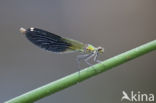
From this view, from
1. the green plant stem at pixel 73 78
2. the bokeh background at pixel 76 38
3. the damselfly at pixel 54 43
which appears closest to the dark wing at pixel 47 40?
the damselfly at pixel 54 43

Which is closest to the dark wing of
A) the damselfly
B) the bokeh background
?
the damselfly

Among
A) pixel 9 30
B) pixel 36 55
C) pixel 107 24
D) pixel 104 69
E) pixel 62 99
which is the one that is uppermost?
pixel 107 24

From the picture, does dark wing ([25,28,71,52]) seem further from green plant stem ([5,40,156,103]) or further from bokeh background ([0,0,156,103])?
bokeh background ([0,0,156,103])

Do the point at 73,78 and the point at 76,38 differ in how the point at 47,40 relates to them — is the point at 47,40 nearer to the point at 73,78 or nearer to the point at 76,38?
the point at 73,78

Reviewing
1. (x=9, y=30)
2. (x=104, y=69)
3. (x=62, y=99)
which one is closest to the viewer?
(x=104, y=69)

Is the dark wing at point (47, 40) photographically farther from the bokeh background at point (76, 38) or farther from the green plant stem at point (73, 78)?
the bokeh background at point (76, 38)

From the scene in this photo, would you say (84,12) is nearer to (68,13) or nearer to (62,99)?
(68,13)

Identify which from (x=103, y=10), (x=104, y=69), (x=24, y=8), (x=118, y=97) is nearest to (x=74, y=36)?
(x=103, y=10)

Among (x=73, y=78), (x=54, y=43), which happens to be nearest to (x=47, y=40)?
(x=54, y=43)
